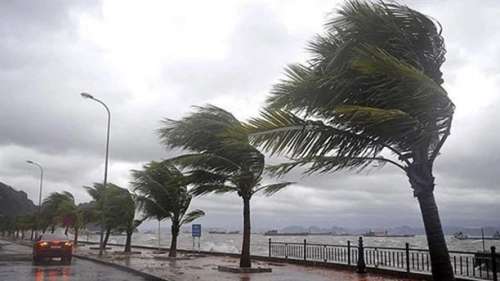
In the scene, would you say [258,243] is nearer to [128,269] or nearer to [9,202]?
[128,269]

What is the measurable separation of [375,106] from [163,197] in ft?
68.7

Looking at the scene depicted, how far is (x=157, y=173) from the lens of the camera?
2911cm

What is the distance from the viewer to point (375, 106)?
927 centimetres

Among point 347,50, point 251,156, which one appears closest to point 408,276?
point 251,156

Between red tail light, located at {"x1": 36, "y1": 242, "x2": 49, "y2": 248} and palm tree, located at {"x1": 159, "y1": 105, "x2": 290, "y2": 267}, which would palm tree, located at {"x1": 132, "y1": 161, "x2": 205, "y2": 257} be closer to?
red tail light, located at {"x1": 36, "y1": 242, "x2": 49, "y2": 248}

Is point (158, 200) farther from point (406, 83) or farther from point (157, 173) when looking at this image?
point (406, 83)

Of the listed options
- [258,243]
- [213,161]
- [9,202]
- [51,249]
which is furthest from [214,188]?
[9,202]

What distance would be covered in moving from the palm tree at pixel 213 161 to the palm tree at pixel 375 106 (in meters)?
9.14

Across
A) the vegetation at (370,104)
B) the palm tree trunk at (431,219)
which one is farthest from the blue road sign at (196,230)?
the palm tree trunk at (431,219)

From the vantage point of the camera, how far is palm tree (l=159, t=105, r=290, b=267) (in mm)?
19203

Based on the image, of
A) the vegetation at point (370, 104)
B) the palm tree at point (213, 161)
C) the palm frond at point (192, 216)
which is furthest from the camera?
the palm frond at point (192, 216)

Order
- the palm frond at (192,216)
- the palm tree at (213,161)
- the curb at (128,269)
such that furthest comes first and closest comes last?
1. the palm frond at (192,216)
2. the palm tree at (213,161)
3. the curb at (128,269)

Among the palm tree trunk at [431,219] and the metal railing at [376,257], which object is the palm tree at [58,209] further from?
the palm tree trunk at [431,219]

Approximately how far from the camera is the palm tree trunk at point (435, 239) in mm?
8523
